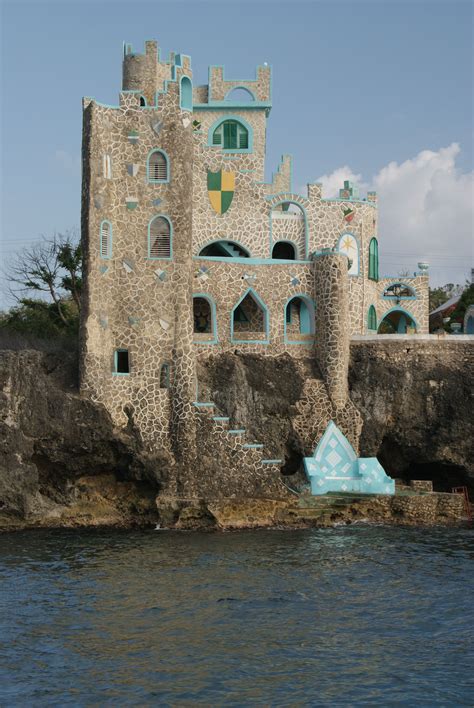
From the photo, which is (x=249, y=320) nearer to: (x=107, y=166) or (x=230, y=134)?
(x=107, y=166)

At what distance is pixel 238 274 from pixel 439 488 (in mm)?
12056

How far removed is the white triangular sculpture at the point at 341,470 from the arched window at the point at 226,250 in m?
8.85

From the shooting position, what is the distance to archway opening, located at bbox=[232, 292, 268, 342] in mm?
40188

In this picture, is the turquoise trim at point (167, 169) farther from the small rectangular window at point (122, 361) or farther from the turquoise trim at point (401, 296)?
the turquoise trim at point (401, 296)

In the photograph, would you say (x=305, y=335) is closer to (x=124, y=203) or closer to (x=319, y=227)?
(x=319, y=227)

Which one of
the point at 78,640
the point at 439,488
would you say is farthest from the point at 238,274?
the point at 78,640

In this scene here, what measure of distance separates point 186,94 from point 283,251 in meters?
8.41

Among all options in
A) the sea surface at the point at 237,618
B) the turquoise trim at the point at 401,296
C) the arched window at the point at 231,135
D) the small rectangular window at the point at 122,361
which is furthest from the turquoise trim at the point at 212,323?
the turquoise trim at the point at 401,296

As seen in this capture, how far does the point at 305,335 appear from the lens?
40.4 metres

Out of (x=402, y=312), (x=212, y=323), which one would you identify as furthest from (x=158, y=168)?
(x=402, y=312)

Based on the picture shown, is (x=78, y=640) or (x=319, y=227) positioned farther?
(x=319, y=227)

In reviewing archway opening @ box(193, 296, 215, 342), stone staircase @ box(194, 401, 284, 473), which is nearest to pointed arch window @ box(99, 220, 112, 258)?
archway opening @ box(193, 296, 215, 342)

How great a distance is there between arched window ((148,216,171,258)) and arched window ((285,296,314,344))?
5771 millimetres

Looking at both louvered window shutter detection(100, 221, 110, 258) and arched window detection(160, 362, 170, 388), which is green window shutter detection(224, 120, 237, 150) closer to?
louvered window shutter detection(100, 221, 110, 258)
